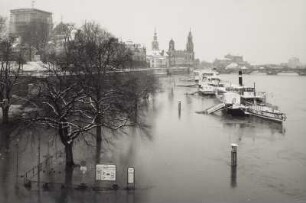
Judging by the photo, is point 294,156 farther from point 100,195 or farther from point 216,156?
point 100,195

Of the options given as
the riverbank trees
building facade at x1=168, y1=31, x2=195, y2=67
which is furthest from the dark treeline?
building facade at x1=168, y1=31, x2=195, y2=67

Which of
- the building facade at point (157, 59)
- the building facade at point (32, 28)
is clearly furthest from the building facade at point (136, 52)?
the building facade at point (32, 28)

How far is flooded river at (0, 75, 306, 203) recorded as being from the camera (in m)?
13.3

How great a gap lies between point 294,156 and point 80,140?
10530 millimetres

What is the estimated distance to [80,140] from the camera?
21344 mm

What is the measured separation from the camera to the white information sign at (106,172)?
13.8 metres

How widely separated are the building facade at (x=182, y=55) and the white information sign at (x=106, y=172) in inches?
5440

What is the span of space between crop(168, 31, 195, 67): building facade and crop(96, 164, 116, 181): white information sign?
138187mm

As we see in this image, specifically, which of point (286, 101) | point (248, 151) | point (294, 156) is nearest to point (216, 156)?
point (248, 151)

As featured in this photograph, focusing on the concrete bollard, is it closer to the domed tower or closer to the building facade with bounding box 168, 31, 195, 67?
the building facade with bounding box 168, 31, 195, 67

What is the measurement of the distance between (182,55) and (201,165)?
14375cm

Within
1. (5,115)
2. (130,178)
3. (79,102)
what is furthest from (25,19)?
(130,178)

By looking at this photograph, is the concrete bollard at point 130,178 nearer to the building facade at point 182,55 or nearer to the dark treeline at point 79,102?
the dark treeline at point 79,102

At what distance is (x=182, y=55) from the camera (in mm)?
159875
